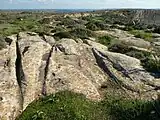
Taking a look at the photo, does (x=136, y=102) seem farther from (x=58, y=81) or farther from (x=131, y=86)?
(x=58, y=81)

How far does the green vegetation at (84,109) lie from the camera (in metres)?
14.0

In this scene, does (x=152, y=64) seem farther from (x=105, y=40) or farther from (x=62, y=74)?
(x=105, y=40)

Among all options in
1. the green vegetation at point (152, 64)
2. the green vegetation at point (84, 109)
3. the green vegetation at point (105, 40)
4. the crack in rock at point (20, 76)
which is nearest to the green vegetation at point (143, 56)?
the green vegetation at point (152, 64)

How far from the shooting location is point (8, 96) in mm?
15914

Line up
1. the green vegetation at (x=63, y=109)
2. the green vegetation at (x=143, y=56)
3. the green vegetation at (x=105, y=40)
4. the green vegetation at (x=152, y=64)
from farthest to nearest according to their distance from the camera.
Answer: the green vegetation at (x=105, y=40), the green vegetation at (x=143, y=56), the green vegetation at (x=152, y=64), the green vegetation at (x=63, y=109)

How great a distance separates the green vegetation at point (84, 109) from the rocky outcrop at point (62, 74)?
72cm

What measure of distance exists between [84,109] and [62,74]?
4214 millimetres

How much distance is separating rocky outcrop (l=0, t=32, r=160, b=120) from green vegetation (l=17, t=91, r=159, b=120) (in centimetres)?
72

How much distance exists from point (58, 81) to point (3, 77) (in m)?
2.94

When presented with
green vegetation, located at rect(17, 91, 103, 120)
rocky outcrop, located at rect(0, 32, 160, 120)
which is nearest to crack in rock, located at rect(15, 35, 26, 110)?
rocky outcrop, located at rect(0, 32, 160, 120)

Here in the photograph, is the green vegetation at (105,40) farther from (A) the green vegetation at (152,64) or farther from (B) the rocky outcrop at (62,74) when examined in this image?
(A) the green vegetation at (152,64)

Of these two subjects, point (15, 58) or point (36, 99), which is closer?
point (36, 99)

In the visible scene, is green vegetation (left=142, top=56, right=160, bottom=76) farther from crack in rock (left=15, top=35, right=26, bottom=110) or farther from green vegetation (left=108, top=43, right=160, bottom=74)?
crack in rock (left=15, top=35, right=26, bottom=110)

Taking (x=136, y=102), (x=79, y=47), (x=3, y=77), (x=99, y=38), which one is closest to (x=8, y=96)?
(x=3, y=77)
